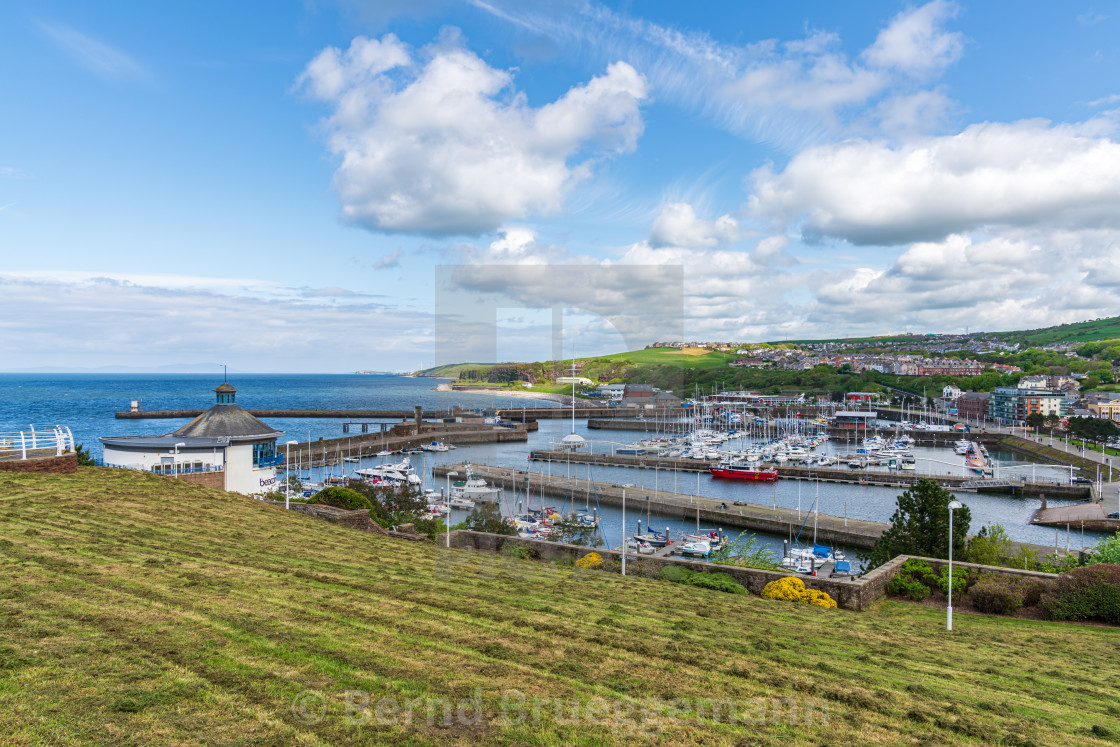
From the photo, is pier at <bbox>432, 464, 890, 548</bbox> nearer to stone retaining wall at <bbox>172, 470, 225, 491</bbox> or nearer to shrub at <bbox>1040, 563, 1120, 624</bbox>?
stone retaining wall at <bbox>172, 470, 225, 491</bbox>

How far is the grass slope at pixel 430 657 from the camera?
4746 mm

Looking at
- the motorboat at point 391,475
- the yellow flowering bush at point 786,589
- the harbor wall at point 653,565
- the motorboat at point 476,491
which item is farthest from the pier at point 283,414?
the yellow flowering bush at point 786,589

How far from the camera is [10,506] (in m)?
11.0

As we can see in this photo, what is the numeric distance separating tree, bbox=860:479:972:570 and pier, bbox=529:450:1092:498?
107ft

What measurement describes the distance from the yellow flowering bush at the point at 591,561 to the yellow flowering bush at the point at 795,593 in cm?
391

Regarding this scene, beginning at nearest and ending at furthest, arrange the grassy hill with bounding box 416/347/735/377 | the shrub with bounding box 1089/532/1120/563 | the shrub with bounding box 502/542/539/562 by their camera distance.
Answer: the grassy hill with bounding box 416/347/735/377 < the shrub with bounding box 502/542/539/562 < the shrub with bounding box 1089/532/1120/563

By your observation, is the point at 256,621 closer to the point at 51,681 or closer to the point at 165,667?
the point at 165,667

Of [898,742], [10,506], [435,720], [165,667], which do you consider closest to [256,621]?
[165,667]

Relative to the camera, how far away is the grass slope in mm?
4746

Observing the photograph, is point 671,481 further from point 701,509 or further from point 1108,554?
point 1108,554

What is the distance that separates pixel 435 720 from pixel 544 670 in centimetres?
157

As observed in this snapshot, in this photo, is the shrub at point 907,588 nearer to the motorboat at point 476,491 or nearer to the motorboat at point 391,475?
the motorboat at point 476,491

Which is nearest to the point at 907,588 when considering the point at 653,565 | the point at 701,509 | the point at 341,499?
the point at 653,565

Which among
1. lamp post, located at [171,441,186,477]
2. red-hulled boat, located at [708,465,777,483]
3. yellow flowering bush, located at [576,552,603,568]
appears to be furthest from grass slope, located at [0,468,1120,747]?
red-hulled boat, located at [708,465,777,483]
